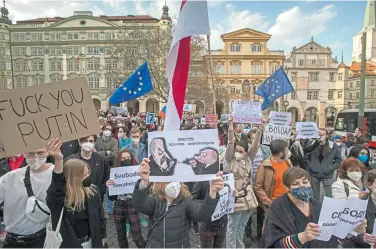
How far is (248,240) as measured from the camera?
4957 millimetres

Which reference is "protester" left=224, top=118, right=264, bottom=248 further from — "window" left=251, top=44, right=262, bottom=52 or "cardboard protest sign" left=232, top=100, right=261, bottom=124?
"window" left=251, top=44, right=262, bottom=52

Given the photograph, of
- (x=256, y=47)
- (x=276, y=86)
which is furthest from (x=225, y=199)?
(x=256, y=47)

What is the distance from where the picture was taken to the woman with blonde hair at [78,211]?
9.18ft

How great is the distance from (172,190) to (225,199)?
102 centimetres

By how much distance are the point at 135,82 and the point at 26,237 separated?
17.3 ft

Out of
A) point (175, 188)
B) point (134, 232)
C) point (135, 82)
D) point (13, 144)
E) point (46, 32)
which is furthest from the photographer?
point (46, 32)

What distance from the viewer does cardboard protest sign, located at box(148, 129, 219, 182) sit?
96.7 inches

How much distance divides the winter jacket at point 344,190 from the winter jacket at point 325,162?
7.03ft

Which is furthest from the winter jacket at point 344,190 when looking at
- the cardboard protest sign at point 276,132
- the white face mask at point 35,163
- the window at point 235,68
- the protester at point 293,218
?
the window at point 235,68

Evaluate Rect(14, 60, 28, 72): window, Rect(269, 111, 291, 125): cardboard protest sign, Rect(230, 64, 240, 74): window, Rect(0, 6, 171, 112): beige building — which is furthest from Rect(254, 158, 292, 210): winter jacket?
Rect(14, 60, 28, 72): window

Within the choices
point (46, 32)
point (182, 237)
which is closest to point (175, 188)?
point (182, 237)

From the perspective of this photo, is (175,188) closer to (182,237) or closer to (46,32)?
(182,237)

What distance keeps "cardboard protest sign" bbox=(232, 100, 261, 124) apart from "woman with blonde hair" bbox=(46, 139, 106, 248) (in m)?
4.67

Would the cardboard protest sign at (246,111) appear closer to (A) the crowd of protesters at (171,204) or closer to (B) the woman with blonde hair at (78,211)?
(A) the crowd of protesters at (171,204)
